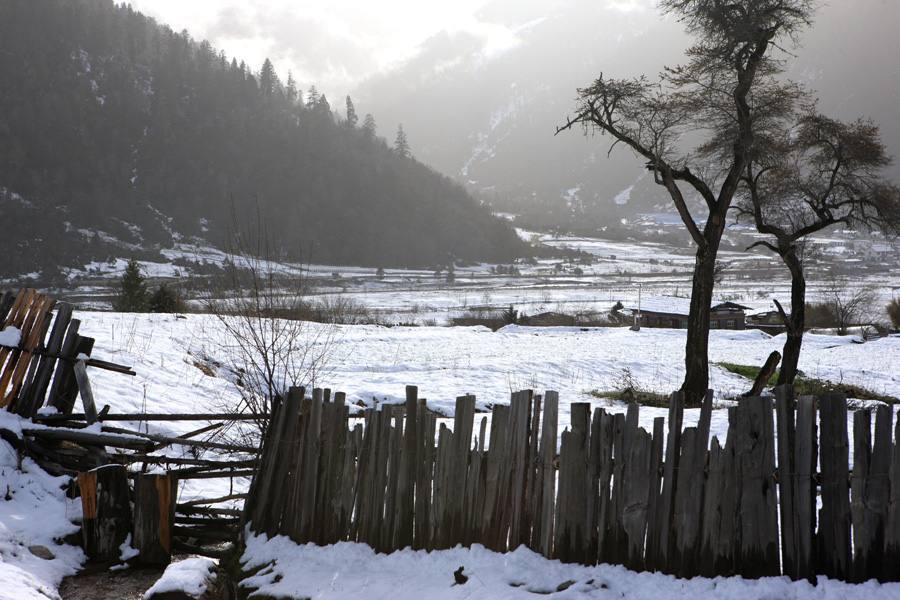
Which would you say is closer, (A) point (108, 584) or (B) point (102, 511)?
(A) point (108, 584)

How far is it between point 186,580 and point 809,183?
15.2 metres

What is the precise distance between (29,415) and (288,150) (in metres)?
158

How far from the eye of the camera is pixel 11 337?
7.62 m

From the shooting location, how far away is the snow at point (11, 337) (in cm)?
761

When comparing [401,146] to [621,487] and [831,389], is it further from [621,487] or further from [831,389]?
[621,487]

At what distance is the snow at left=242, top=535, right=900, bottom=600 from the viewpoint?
4449mm

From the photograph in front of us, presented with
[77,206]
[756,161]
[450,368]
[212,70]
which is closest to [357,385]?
[450,368]

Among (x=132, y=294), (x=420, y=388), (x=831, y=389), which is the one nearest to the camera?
(x=420, y=388)

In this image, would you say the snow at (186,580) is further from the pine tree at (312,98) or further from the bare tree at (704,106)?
the pine tree at (312,98)

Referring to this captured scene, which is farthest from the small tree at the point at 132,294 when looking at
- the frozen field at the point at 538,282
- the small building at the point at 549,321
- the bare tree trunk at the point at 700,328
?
the small building at the point at 549,321

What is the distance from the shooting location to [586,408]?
500 cm

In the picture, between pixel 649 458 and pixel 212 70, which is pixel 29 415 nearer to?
pixel 649 458

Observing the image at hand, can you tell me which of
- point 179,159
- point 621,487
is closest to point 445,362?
point 621,487

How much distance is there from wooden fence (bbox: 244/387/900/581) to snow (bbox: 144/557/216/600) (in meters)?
1.01
